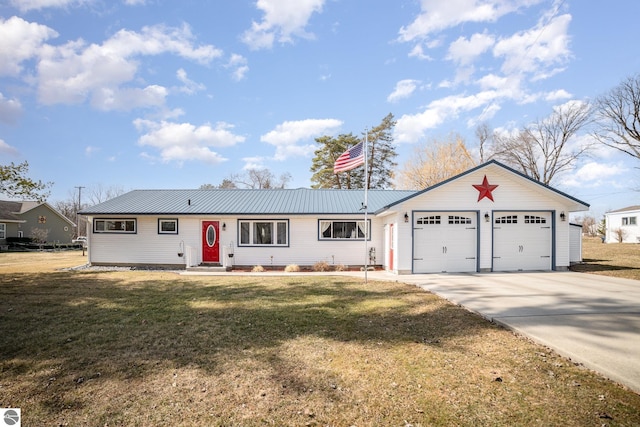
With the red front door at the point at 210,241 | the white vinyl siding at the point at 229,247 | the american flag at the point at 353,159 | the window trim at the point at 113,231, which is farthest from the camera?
the window trim at the point at 113,231

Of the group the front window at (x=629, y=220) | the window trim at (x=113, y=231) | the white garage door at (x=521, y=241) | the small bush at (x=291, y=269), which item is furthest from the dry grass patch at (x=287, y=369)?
the front window at (x=629, y=220)

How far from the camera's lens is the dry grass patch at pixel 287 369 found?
3363 mm

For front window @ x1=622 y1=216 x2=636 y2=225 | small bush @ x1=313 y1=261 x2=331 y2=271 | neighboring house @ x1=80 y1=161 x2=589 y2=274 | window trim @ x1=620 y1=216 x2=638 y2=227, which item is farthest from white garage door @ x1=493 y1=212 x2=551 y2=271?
front window @ x1=622 y1=216 x2=636 y2=225

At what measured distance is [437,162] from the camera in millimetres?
31625

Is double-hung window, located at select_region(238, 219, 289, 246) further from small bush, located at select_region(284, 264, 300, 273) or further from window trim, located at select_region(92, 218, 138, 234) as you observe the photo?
window trim, located at select_region(92, 218, 138, 234)

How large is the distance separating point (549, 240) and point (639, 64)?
62.4 feet

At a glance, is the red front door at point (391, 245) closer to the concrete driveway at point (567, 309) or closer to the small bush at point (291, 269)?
the concrete driveway at point (567, 309)

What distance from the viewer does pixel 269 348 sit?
520 cm

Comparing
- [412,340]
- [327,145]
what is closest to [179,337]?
[412,340]

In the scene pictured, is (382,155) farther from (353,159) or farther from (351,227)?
(353,159)

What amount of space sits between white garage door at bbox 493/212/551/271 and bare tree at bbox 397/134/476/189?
1743 centimetres

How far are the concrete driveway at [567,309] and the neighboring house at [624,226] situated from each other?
33.6 meters

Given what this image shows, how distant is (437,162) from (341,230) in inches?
777

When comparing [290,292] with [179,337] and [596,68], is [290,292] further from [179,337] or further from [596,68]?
[596,68]
